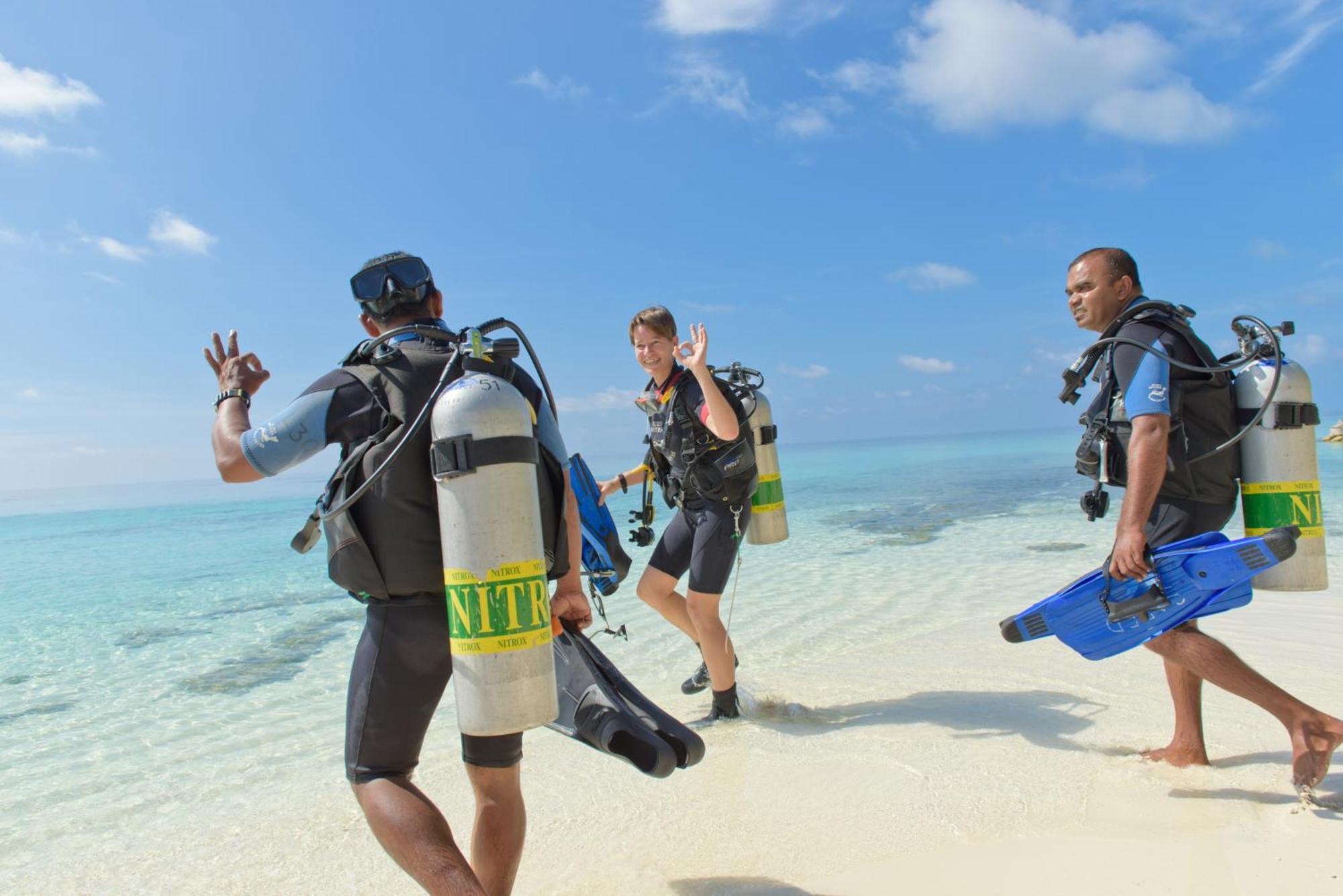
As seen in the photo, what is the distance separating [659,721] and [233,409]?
148cm

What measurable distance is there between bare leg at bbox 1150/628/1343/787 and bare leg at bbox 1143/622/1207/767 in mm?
222

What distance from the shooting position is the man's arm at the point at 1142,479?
2.96 metres

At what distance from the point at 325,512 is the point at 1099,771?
127 inches

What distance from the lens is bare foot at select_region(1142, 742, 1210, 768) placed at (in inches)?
131

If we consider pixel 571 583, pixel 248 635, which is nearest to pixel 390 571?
pixel 571 583

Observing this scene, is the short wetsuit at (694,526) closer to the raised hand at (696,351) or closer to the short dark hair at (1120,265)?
the raised hand at (696,351)

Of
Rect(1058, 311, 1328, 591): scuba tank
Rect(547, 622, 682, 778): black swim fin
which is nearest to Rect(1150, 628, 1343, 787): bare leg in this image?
Rect(1058, 311, 1328, 591): scuba tank

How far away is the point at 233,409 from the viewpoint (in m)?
2.26

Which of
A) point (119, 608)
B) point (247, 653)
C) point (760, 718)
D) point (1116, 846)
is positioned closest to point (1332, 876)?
point (1116, 846)

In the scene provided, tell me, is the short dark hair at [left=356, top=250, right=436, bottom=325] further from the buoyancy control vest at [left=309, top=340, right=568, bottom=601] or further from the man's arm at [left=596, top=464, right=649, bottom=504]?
the man's arm at [left=596, top=464, right=649, bottom=504]

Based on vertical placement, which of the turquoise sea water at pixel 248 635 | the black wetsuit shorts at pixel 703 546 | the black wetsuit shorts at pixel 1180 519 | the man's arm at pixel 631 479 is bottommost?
the turquoise sea water at pixel 248 635

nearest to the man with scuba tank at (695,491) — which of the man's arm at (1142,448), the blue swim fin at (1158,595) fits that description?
the blue swim fin at (1158,595)

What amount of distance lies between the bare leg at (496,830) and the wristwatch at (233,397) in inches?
47.5

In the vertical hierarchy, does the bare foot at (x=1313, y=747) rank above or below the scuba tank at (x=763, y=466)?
below
